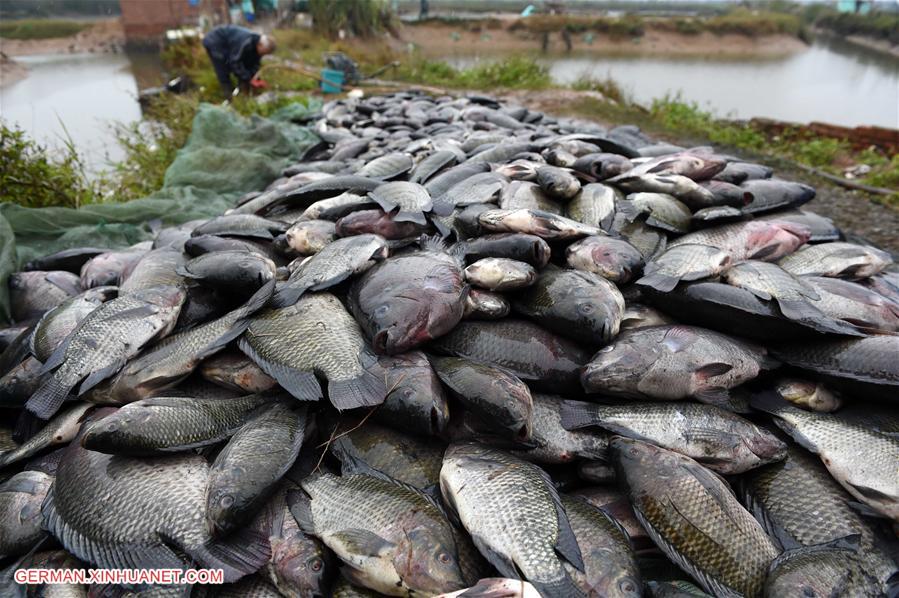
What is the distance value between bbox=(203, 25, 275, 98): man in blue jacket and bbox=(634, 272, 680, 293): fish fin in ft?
33.9

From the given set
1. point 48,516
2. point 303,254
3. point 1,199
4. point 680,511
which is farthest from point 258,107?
point 680,511

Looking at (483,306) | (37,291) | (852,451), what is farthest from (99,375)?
(852,451)

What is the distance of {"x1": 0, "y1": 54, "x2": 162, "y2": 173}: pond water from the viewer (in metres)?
8.99

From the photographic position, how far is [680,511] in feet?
5.28

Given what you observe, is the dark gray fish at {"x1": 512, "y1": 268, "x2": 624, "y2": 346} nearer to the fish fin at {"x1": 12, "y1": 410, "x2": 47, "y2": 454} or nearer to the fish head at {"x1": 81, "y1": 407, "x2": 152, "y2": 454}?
the fish head at {"x1": 81, "y1": 407, "x2": 152, "y2": 454}

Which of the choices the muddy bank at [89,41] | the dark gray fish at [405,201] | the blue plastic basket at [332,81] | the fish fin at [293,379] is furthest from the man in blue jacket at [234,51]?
the muddy bank at [89,41]

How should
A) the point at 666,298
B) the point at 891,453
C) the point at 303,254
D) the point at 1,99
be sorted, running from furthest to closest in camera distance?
the point at 1,99 < the point at 303,254 < the point at 666,298 < the point at 891,453

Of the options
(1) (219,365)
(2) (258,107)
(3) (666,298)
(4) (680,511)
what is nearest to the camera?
(4) (680,511)

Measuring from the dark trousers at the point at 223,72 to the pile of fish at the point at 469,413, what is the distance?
930 cm

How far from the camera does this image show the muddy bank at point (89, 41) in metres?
26.6

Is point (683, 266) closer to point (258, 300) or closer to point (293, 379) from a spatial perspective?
point (293, 379)

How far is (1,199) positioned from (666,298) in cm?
505

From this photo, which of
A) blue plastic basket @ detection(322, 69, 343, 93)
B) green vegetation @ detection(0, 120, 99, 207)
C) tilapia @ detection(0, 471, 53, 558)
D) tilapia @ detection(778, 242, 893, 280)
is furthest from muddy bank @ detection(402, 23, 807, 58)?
tilapia @ detection(0, 471, 53, 558)

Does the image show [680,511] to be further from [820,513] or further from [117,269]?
[117,269]
